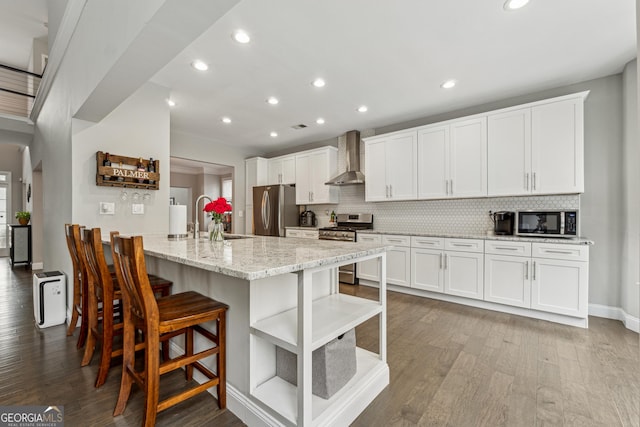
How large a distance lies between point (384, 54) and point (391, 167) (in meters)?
1.98

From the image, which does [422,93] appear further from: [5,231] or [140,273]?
[5,231]

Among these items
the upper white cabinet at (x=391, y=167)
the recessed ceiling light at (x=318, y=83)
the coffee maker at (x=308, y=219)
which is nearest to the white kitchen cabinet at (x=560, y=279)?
the upper white cabinet at (x=391, y=167)

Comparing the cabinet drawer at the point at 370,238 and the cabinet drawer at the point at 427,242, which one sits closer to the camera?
the cabinet drawer at the point at 427,242

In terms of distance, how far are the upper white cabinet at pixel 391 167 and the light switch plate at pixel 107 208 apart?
11.4 ft

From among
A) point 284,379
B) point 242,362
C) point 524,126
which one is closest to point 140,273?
point 242,362

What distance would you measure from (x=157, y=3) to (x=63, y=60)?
275cm

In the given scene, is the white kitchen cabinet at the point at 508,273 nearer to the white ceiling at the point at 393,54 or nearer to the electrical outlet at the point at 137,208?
the white ceiling at the point at 393,54

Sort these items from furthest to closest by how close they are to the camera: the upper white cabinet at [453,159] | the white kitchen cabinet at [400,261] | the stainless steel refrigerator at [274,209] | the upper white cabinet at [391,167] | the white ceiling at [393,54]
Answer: the stainless steel refrigerator at [274,209], the upper white cabinet at [391,167], the white kitchen cabinet at [400,261], the upper white cabinet at [453,159], the white ceiling at [393,54]

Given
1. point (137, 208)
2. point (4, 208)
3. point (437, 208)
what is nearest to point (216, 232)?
point (137, 208)

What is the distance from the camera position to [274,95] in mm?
3596

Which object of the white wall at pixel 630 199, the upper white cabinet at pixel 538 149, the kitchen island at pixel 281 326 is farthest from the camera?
the upper white cabinet at pixel 538 149

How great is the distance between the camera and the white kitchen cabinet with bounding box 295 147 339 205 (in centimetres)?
530

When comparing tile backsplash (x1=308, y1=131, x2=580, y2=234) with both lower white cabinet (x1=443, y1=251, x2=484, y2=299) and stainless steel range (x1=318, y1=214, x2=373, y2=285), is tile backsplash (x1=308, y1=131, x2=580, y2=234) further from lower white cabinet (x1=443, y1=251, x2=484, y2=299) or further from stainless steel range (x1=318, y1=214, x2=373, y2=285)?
lower white cabinet (x1=443, y1=251, x2=484, y2=299)

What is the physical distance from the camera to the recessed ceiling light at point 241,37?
2.33 m
